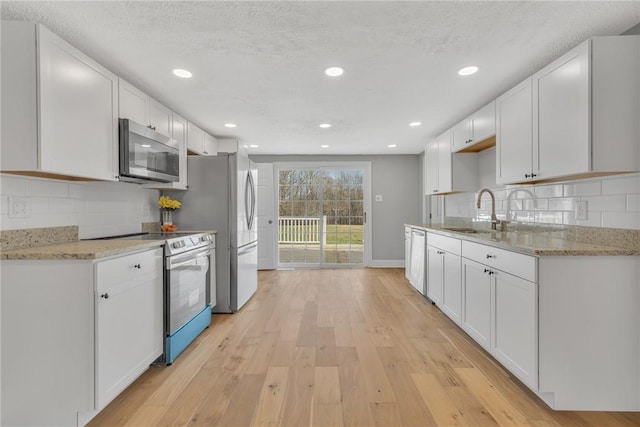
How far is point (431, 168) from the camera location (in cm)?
Result: 453

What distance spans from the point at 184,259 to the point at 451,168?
10.4ft

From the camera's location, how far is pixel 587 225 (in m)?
2.19

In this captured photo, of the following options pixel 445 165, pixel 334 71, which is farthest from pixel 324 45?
pixel 445 165

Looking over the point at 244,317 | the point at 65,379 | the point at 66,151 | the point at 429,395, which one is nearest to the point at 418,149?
the point at 244,317

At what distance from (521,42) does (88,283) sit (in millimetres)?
2933

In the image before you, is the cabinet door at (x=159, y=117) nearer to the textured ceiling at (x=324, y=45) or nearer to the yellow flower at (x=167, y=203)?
the textured ceiling at (x=324, y=45)

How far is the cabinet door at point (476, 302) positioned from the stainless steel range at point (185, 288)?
234 cm

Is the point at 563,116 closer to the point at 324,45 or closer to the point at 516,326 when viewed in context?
the point at 516,326

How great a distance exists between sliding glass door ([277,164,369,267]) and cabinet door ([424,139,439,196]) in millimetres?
1477

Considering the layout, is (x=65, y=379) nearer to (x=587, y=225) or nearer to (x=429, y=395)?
(x=429, y=395)

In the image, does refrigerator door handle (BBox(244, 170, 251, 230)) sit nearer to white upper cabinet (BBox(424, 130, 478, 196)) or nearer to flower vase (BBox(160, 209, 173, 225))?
flower vase (BBox(160, 209, 173, 225))

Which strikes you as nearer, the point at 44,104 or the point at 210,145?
the point at 44,104

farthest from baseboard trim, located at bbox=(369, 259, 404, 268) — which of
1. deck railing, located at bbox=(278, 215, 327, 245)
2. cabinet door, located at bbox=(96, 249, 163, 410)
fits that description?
cabinet door, located at bbox=(96, 249, 163, 410)

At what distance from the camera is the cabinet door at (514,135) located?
2.38m
